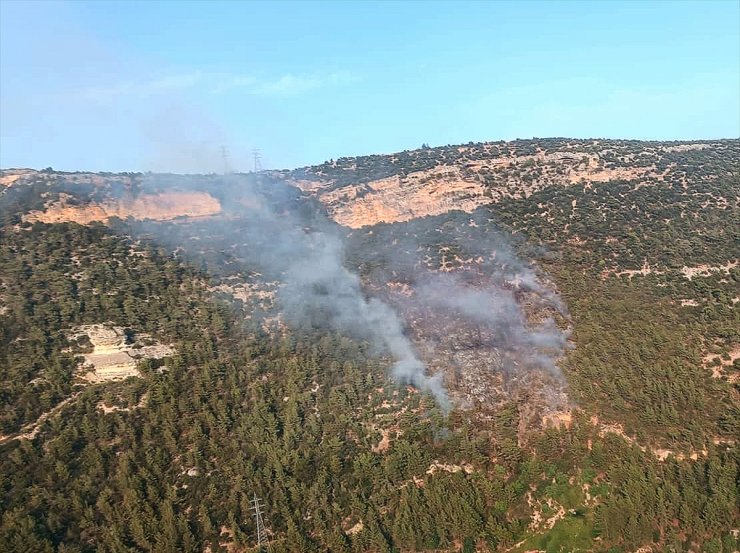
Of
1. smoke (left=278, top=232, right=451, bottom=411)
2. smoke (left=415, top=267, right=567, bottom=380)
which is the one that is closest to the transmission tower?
smoke (left=278, top=232, right=451, bottom=411)

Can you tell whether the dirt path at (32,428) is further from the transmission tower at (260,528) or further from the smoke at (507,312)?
the smoke at (507,312)

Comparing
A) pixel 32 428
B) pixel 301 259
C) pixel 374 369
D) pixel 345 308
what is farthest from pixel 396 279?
pixel 32 428

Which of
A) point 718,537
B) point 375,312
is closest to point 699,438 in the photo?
point 718,537

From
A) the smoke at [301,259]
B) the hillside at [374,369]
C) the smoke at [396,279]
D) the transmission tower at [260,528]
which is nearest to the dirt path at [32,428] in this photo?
the hillside at [374,369]

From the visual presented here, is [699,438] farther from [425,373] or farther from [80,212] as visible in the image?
[80,212]

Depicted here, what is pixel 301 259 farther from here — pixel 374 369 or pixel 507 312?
pixel 507 312

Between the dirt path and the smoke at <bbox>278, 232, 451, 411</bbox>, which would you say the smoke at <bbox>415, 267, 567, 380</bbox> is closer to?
the smoke at <bbox>278, 232, 451, 411</bbox>
